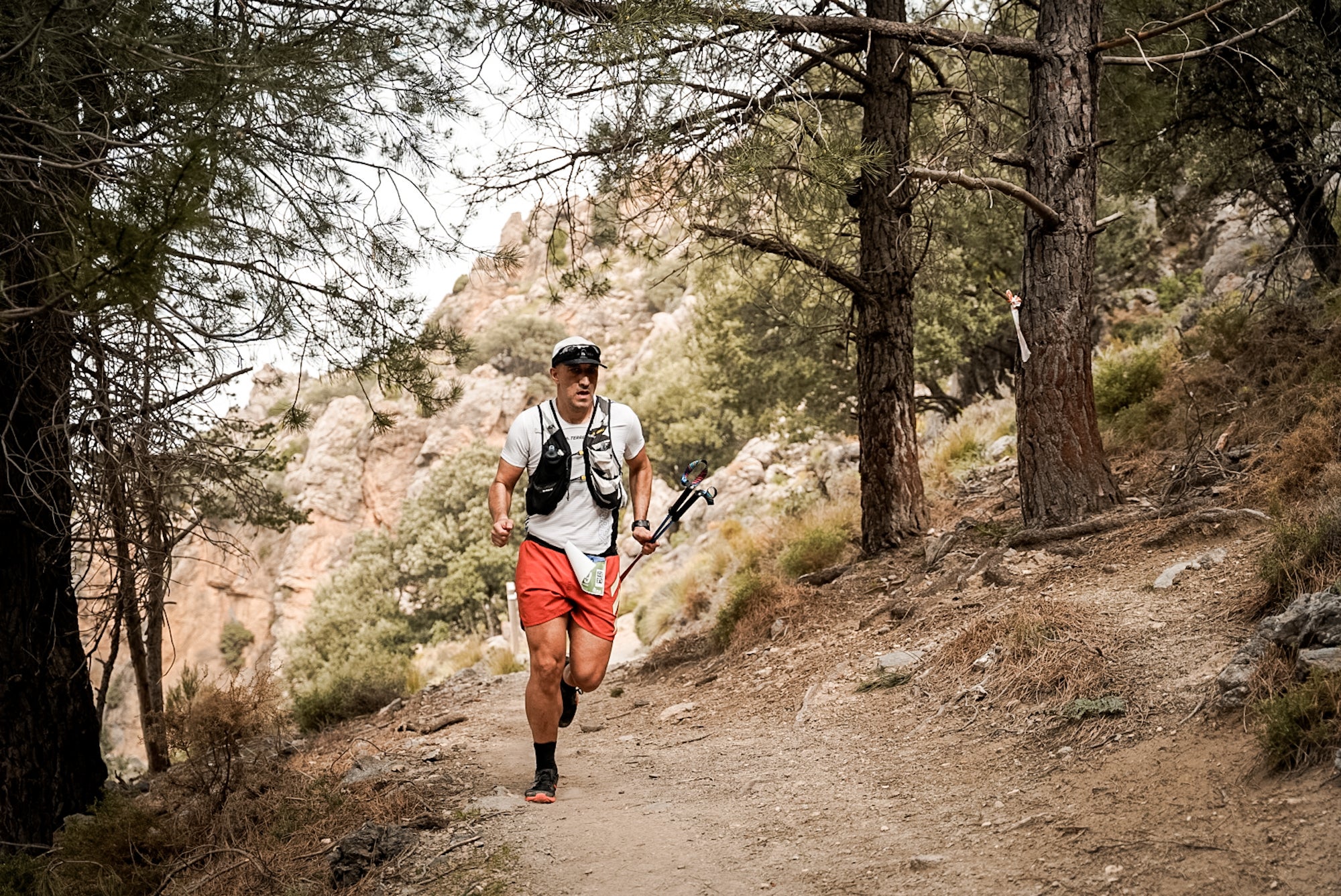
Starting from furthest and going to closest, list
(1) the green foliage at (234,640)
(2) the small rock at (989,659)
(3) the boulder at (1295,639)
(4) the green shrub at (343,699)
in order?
(1) the green foliage at (234,640), (4) the green shrub at (343,699), (2) the small rock at (989,659), (3) the boulder at (1295,639)

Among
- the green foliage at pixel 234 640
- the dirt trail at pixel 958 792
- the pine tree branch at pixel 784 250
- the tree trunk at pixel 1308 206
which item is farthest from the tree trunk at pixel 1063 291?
the green foliage at pixel 234 640

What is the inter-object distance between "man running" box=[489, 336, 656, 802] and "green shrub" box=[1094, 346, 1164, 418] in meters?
7.86

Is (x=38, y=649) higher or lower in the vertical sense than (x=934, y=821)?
higher

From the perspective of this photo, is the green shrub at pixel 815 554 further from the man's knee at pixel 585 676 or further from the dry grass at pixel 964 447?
the man's knee at pixel 585 676

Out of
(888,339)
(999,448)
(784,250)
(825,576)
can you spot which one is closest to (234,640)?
(999,448)

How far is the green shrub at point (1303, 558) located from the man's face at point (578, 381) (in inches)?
123

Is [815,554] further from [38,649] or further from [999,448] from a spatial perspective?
[38,649]

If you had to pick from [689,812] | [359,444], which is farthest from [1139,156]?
[359,444]

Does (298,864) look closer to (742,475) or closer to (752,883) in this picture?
(752,883)

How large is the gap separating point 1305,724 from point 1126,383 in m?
8.76

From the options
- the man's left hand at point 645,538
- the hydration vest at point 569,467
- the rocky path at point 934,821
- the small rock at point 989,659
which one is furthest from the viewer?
the small rock at point 989,659

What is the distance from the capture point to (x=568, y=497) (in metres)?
4.76

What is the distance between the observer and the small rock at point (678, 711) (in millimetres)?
7148

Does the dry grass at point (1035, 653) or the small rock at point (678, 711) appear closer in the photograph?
the dry grass at point (1035, 653)
